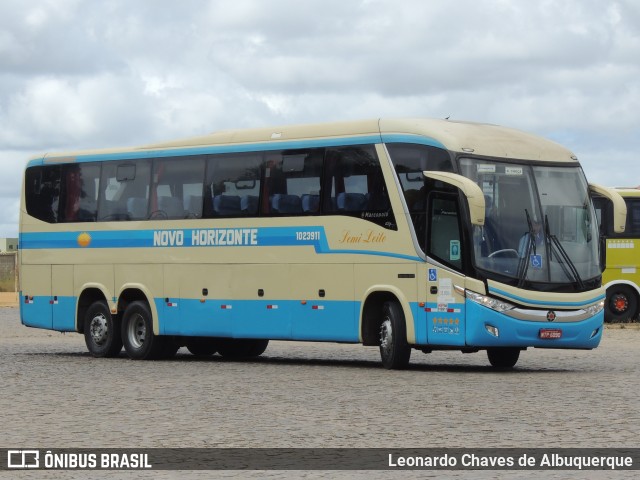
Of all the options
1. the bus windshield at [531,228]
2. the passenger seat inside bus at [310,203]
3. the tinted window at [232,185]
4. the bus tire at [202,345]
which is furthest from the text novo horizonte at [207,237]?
the bus windshield at [531,228]

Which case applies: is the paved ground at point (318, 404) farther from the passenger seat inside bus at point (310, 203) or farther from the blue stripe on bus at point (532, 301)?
the passenger seat inside bus at point (310, 203)

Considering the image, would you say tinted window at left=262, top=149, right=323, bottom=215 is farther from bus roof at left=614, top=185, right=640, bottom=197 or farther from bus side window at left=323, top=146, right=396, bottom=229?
bus roof at left=614, top=185, right=640, bottom=197

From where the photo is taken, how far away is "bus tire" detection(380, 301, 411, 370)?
2222 centimetres

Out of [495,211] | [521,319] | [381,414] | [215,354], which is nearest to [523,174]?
[495,211]

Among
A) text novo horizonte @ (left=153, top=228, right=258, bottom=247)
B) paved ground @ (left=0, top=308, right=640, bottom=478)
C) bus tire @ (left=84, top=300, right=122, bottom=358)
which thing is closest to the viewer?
paved ground @ (left=0, top=308, right=640, bottom=478)

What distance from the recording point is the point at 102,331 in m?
27.2

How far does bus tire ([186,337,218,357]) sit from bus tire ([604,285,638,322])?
49.1ft

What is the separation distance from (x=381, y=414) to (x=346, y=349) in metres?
15.6

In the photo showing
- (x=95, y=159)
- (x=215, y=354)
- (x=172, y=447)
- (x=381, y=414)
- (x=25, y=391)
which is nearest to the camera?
(x=172, y=447)

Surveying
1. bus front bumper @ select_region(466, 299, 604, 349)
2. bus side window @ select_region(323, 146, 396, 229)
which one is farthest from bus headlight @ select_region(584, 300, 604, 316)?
bus side window @ select_region(323, 146, 396, 229)

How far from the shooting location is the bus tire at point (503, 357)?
77.4ft

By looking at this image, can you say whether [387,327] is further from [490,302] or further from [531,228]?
[531,228]

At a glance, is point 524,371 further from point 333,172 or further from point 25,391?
point 25,391

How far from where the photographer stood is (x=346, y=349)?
31.1 m
